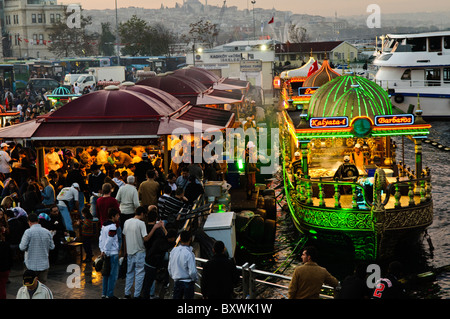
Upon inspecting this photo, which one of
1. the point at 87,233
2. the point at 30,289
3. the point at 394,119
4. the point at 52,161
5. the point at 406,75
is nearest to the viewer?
the point at 30,289

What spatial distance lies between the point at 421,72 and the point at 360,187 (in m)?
36.5

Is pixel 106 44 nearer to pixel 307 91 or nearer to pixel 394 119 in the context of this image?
pixel 307 91

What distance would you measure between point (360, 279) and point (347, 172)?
8800 millimetres

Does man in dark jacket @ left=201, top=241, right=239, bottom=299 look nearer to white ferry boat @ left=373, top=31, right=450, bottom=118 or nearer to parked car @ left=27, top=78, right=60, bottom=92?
white ferry boat @ left=373, top=31, right=450, bottom=118

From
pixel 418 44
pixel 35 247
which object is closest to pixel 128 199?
pixel 35 247

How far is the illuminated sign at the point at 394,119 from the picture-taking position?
1772cm

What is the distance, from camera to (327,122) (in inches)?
697

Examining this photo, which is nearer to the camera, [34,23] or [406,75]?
[406,75]

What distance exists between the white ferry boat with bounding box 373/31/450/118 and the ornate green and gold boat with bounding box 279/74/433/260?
2917 centimetres

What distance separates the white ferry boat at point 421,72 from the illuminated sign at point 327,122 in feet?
102

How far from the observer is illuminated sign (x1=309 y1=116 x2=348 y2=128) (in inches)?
696

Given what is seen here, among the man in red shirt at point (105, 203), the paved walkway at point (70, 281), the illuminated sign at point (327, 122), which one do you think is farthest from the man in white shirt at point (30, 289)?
the illuminated sign at point (327, 122)

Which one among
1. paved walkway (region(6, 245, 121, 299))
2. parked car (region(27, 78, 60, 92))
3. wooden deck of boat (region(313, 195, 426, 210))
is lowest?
paved walkway (region(6, 245, 121, 299))

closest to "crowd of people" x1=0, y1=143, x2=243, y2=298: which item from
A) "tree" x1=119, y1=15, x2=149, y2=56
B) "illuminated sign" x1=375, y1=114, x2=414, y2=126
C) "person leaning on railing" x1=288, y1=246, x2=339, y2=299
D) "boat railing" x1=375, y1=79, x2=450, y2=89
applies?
"person leaning on railing" x1=288, y1=246, x2=339, y2=299
